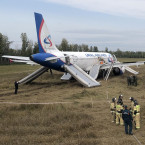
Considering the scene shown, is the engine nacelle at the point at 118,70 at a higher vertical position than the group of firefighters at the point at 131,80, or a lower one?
higher

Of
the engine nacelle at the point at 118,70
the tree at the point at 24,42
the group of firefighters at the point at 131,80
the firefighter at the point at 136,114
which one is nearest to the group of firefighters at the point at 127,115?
the firefighter at the point at 136,114

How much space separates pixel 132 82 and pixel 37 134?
20.9 m

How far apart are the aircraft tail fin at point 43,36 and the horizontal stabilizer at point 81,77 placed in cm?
358

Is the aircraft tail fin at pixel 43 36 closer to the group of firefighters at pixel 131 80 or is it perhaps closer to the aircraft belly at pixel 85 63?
the aircraft belly at pixel 85 63

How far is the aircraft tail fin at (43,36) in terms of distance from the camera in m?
28.8

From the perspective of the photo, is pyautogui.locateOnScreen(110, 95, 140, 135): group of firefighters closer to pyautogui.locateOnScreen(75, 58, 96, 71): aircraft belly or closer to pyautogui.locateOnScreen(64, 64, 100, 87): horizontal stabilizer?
pyautogui.locateOnScreen(64, 64, 100, 87): horizontal stabilizer

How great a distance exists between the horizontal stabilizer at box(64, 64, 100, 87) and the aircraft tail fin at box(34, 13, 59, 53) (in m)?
3.58

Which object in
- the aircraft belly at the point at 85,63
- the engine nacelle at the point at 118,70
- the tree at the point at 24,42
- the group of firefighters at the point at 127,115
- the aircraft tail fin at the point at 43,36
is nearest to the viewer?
the group of firefighters at the point at 127,115

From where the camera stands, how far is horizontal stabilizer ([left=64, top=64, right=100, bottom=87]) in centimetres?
2847

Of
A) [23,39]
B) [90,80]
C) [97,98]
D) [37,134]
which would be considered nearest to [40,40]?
[90,80]

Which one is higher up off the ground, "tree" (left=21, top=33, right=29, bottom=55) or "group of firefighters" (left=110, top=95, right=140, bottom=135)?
"tree" (left=21, top=33, right=29, bottom=55)

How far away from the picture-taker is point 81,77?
1154 inches

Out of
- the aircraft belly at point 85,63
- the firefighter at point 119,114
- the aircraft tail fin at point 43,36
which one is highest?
the aircraft tail fin at point 43,36

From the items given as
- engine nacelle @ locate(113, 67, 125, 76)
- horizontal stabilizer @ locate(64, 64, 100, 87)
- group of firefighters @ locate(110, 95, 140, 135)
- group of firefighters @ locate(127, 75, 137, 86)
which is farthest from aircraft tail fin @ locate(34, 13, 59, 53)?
group of firefighters @ locate(110, 95, 140, 135)
